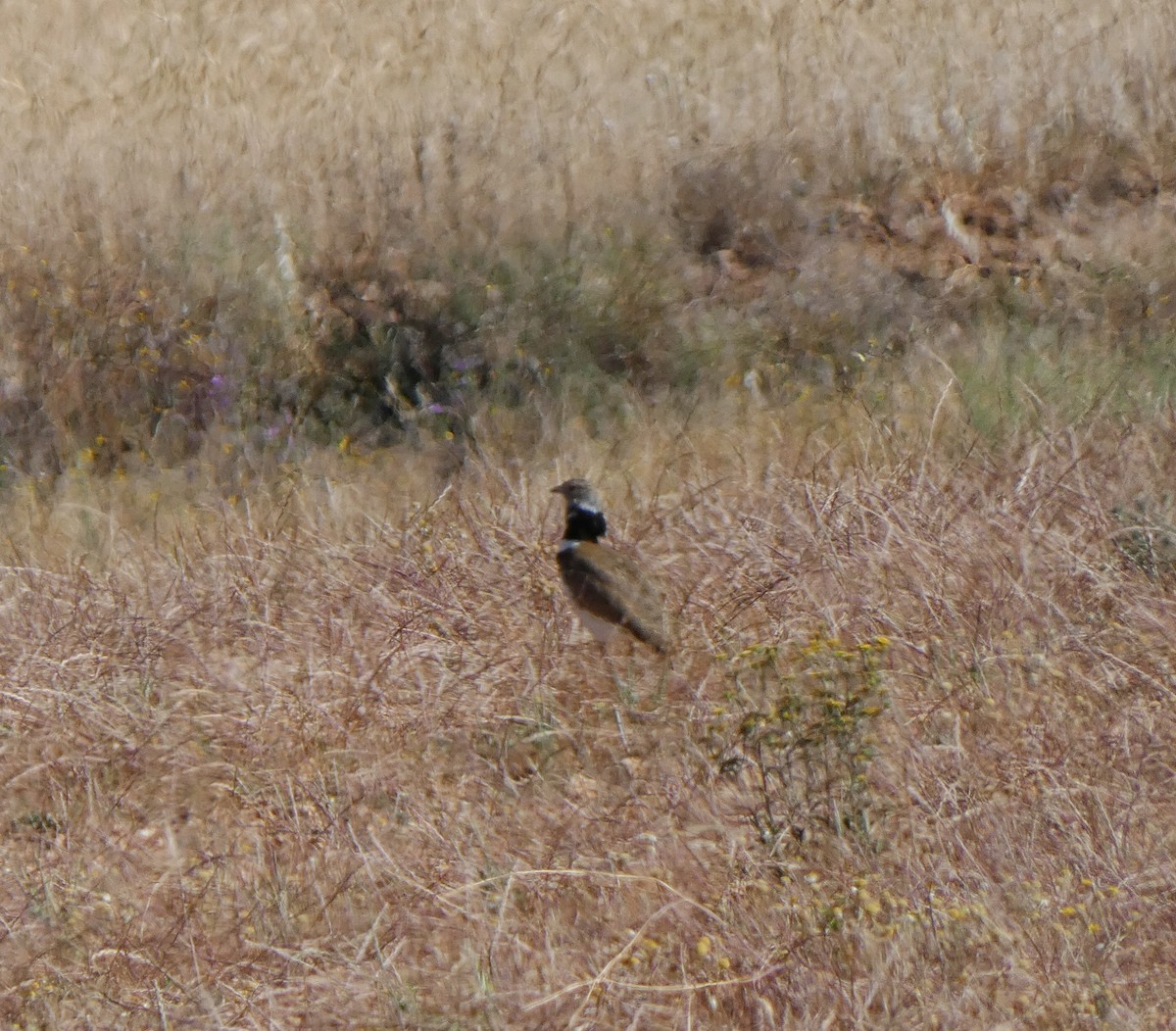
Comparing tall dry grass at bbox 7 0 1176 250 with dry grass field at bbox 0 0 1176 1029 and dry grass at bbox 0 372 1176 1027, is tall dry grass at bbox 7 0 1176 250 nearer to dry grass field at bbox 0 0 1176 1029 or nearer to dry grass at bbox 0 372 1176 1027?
dry grass field at bbox 0 0 1176 1029

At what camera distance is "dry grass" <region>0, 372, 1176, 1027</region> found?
3246 millimetres

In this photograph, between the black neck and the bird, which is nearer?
the bird

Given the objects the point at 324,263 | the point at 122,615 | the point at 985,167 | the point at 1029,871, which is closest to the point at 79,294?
the point at 324,263

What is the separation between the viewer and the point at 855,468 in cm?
575

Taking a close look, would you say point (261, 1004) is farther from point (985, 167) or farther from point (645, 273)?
point (985, 167)

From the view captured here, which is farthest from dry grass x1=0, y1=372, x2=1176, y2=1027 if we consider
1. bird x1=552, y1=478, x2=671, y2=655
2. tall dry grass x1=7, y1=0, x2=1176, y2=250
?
tall dry grass x1=7, y1=0, x2=1176, y2=250

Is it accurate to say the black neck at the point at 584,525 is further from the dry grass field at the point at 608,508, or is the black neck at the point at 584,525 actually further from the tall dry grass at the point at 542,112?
the tall dry grass at the point at 542,112

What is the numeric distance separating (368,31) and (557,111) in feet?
7.26

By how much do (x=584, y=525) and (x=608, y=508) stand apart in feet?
2.70

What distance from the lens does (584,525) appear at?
5.38 metres

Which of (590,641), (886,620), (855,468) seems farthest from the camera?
(855,468)

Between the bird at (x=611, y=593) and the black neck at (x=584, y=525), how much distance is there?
0.02 meters

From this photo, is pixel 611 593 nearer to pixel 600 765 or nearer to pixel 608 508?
pixel 600 765

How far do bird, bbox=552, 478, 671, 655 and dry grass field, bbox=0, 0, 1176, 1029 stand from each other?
0.35 feet
